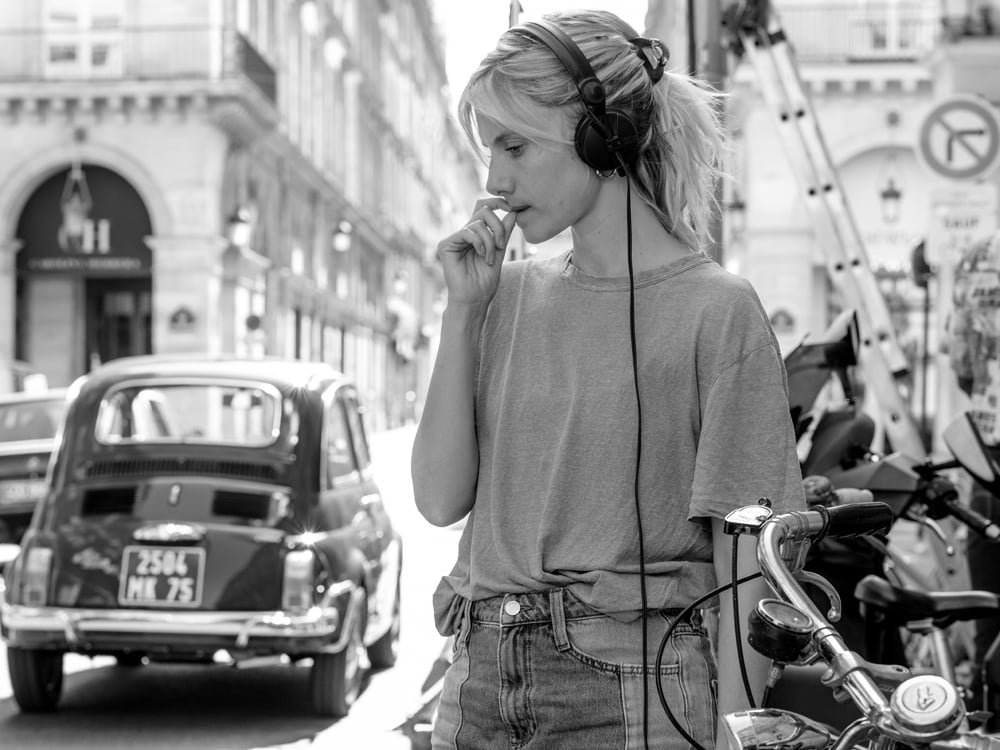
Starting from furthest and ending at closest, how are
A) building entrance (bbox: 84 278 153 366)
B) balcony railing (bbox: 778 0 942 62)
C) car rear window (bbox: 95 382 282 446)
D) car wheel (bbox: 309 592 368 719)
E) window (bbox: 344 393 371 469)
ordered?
building entrance (bbox: 84 278 153 366), balcony railing (bbox: 778 0 942 62), window (bbox: 344 393 371 469), car rear window (bbox: 95 382 282 446), car wheel (bbox: 309 592 368 719)

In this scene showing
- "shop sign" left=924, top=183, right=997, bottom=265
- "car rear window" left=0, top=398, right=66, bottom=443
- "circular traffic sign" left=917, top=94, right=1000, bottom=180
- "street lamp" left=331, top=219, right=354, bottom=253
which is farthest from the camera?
"street lamp" left=331, top=219, right=354, bottom=253

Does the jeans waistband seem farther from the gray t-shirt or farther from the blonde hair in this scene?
the blonde hair

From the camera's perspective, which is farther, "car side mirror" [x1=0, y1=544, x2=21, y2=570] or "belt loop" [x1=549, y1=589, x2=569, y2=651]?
"car side mirror" [x1=0, y1=544, x2=21, y2=570]

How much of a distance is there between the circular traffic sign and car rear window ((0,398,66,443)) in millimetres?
7194

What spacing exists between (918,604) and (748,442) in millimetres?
2007

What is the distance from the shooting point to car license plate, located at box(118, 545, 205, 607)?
7254 millimetres

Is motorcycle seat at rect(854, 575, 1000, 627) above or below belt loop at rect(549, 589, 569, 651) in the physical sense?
below

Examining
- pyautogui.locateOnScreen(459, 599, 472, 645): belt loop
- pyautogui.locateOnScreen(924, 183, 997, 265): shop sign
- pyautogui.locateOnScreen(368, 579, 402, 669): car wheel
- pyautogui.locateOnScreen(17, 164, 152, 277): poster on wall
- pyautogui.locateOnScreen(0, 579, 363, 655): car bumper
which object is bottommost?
pyautogui.locateOnScreen(368, 579, 402, 669): car wheel

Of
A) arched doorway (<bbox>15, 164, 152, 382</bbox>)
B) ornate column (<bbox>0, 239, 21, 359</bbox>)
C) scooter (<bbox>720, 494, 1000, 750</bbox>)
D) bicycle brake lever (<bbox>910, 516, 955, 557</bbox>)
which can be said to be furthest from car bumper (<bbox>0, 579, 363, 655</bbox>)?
arched doorway (<bbox>15, 164, 152, 382</bbox>)

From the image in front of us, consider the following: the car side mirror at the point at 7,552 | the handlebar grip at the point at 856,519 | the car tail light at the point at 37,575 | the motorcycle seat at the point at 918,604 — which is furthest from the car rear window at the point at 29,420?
the handlebar grip at the point at 856,519

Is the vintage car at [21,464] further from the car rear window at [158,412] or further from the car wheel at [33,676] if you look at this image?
the car wheel at [33,676]

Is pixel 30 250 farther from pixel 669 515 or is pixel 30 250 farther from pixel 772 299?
pixel 669 515

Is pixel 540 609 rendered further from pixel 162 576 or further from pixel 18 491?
pixel 18 491

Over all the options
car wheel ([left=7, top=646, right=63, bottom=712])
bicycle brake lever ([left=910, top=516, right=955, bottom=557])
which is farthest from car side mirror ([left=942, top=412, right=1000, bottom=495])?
car wheel ([left=7, top=646, right=63, bottom=712])
